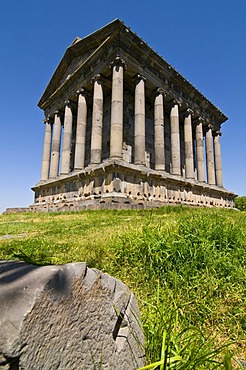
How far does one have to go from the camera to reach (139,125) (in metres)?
15.6

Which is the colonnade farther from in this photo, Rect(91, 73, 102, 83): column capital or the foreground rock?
the foreground rock

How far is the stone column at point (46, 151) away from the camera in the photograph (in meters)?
21.6

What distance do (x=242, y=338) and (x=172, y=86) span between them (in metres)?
21.3

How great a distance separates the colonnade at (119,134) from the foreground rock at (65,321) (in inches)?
489

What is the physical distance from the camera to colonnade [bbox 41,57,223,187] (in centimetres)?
1498

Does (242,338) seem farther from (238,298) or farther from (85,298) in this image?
(85,298)

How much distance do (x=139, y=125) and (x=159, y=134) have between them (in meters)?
2.35

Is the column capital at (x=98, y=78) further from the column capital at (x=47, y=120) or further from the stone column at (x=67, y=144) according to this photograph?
the column capital at (x=47, y=120)

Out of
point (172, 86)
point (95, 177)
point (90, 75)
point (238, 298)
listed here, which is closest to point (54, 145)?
point (90, 75)

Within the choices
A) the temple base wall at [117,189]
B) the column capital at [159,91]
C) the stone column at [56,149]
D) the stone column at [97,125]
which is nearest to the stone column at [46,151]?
the temple base wall at [117,189]

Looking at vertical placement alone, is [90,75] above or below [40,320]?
above

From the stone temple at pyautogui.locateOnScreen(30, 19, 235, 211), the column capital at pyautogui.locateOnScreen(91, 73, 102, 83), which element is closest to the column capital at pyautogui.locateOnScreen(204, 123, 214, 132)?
the stone temple at pyautogui.locateOnScreen(30, 19, 235, 211)

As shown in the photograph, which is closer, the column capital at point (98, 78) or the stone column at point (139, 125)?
the stone column at point (139, 125)

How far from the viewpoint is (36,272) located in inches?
47.6
